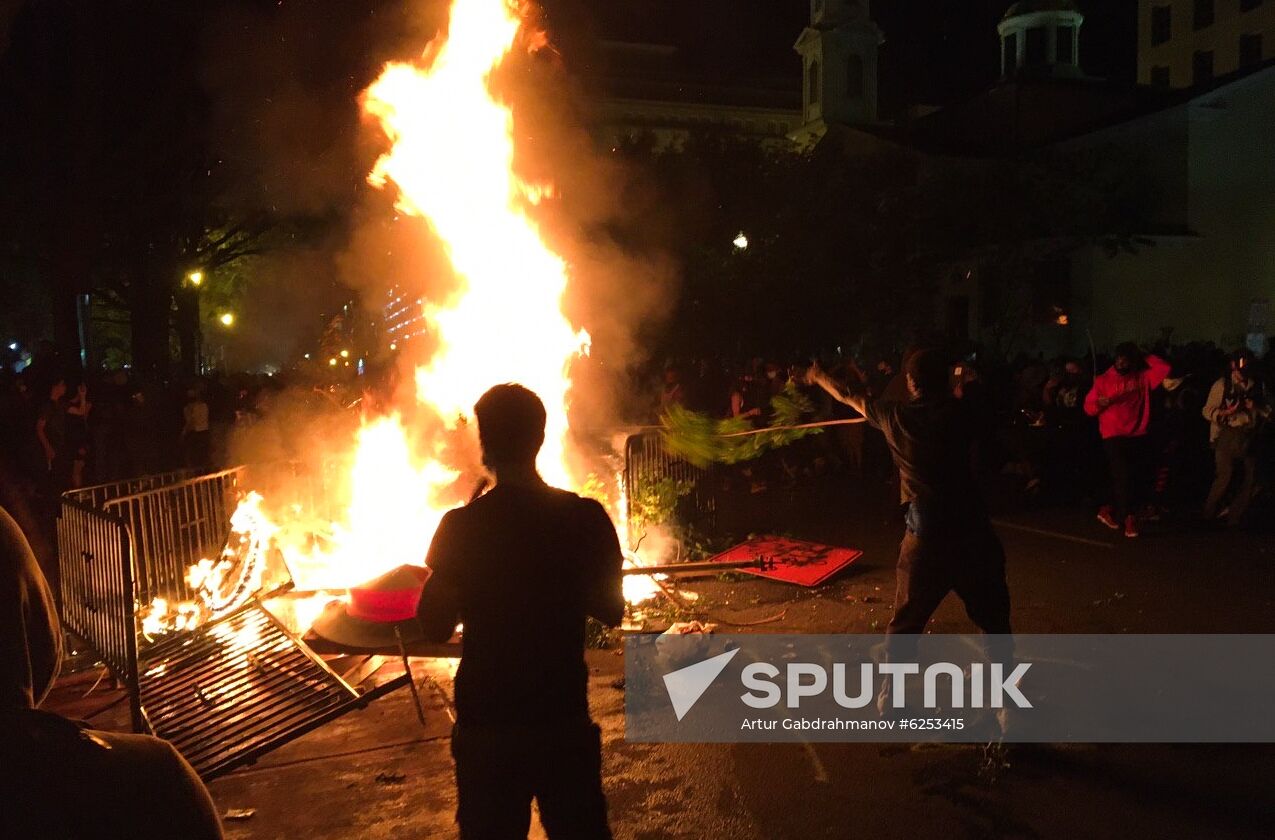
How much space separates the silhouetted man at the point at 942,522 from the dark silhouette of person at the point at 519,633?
245 cm

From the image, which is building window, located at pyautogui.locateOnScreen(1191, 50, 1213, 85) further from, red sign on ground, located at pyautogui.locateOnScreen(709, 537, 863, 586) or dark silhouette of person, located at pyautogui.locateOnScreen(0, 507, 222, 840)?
dark silhouette of person, located at pyautogui.locateOnScreen(0, 507, 222, 840)

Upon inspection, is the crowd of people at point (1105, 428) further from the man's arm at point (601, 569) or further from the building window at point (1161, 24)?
the building window at point (1161, 24)

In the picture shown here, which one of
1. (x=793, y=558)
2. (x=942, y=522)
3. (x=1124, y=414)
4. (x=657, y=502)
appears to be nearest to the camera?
(x=942, y=522)

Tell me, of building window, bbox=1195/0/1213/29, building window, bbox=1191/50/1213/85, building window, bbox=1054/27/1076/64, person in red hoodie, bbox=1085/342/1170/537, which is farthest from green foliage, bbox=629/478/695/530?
building window, bbox=1195/0/1213/29

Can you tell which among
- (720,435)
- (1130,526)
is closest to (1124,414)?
(1130,526)

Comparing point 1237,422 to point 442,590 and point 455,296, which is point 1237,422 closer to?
point 455,296

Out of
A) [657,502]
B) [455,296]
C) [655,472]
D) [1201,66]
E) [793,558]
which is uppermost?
[1201,66]

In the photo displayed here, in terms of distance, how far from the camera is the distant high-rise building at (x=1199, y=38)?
1718 inches

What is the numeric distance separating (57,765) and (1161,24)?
6062 centimetres

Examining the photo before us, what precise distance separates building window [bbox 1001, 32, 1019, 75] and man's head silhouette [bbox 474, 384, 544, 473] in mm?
47047

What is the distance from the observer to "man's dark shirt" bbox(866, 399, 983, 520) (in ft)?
15.7

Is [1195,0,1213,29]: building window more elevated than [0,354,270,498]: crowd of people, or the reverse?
[1195,0,1213,29]: building window

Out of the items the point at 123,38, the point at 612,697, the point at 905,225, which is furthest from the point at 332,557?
the point at 905,225

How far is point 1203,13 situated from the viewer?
155 feet
